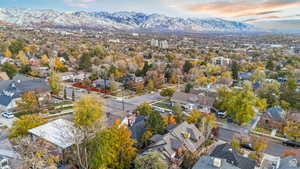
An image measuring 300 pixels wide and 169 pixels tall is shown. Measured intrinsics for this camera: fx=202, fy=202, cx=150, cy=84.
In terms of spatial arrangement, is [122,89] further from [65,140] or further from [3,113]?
[65,140]

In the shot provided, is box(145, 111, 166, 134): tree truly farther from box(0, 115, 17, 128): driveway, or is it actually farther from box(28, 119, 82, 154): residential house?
box(0, 115, 17, 128): driveway

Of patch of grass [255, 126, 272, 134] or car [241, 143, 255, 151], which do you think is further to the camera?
patch of grass [255, 126, 272, 134]

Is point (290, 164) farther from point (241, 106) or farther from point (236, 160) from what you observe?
point (241, 106)

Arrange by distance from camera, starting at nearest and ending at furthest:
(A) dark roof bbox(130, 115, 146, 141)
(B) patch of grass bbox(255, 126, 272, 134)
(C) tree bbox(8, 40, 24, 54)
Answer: (A) dark roof bbox(130, 115, 146, 141), (B) patch of grass bbox(255, 126, 272, 134), (C) tree bbox(8, 40, 24, 54)

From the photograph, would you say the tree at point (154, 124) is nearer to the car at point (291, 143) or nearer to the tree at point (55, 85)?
the car at point (291, 143)

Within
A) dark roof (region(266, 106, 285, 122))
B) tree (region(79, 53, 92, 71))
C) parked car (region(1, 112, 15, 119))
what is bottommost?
parked car (region(1, 112, 15, 119))

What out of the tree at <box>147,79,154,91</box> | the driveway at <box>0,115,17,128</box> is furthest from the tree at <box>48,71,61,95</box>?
the tree at <box>147,79,154,91</box>
